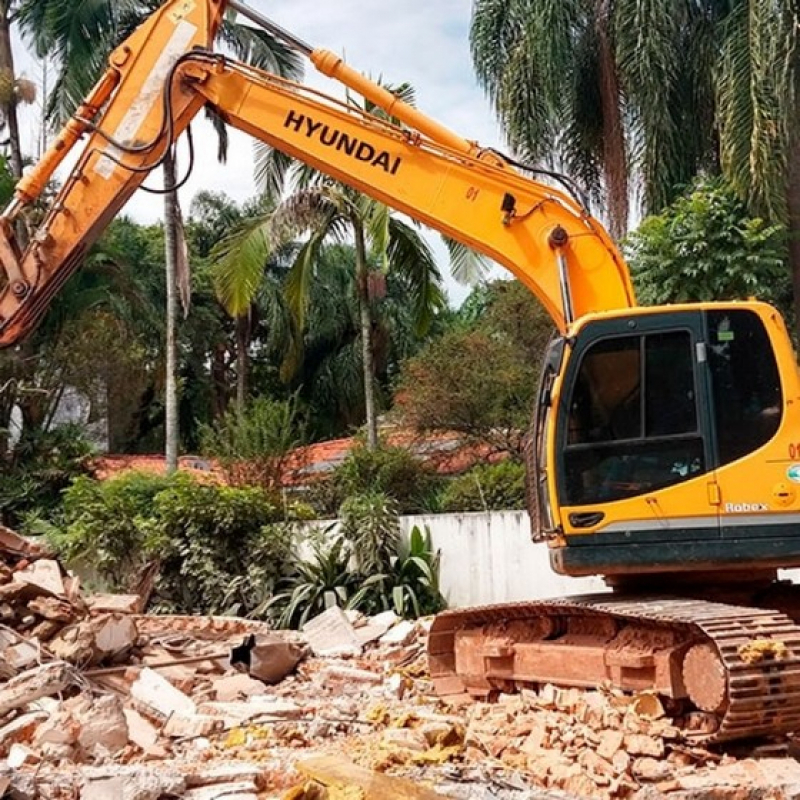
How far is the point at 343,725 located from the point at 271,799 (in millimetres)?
1732

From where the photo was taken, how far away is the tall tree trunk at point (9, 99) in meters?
23.4

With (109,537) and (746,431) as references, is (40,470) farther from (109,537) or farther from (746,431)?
(746,431)

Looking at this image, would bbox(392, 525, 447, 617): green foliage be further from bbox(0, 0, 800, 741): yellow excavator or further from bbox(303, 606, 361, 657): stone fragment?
bbox(0, 0, 800, 741): yellow excavator

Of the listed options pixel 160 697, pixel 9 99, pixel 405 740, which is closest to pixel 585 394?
pixel 405 740

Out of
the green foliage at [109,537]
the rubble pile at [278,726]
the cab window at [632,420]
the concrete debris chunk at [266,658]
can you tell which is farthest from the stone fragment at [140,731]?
the green foliage at [109,537]

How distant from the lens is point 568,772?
563cm

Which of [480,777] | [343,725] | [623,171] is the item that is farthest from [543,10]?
[480,777]

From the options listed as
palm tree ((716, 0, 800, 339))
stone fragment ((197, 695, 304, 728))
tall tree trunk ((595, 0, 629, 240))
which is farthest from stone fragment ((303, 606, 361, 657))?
tall tree trunk ((595, 0, 629, 240))

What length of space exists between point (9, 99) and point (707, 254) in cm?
1549

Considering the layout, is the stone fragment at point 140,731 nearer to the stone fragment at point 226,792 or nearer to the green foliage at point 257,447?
the stone fragment at point 226,792

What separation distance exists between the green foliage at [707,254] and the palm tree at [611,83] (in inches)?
94.2

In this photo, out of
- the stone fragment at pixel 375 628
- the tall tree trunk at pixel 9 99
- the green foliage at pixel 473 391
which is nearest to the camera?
the stone fragment at pixel 375 628

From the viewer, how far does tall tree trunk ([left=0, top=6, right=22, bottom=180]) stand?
23438mm

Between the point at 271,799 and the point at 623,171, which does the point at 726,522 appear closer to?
the point at 271,799
